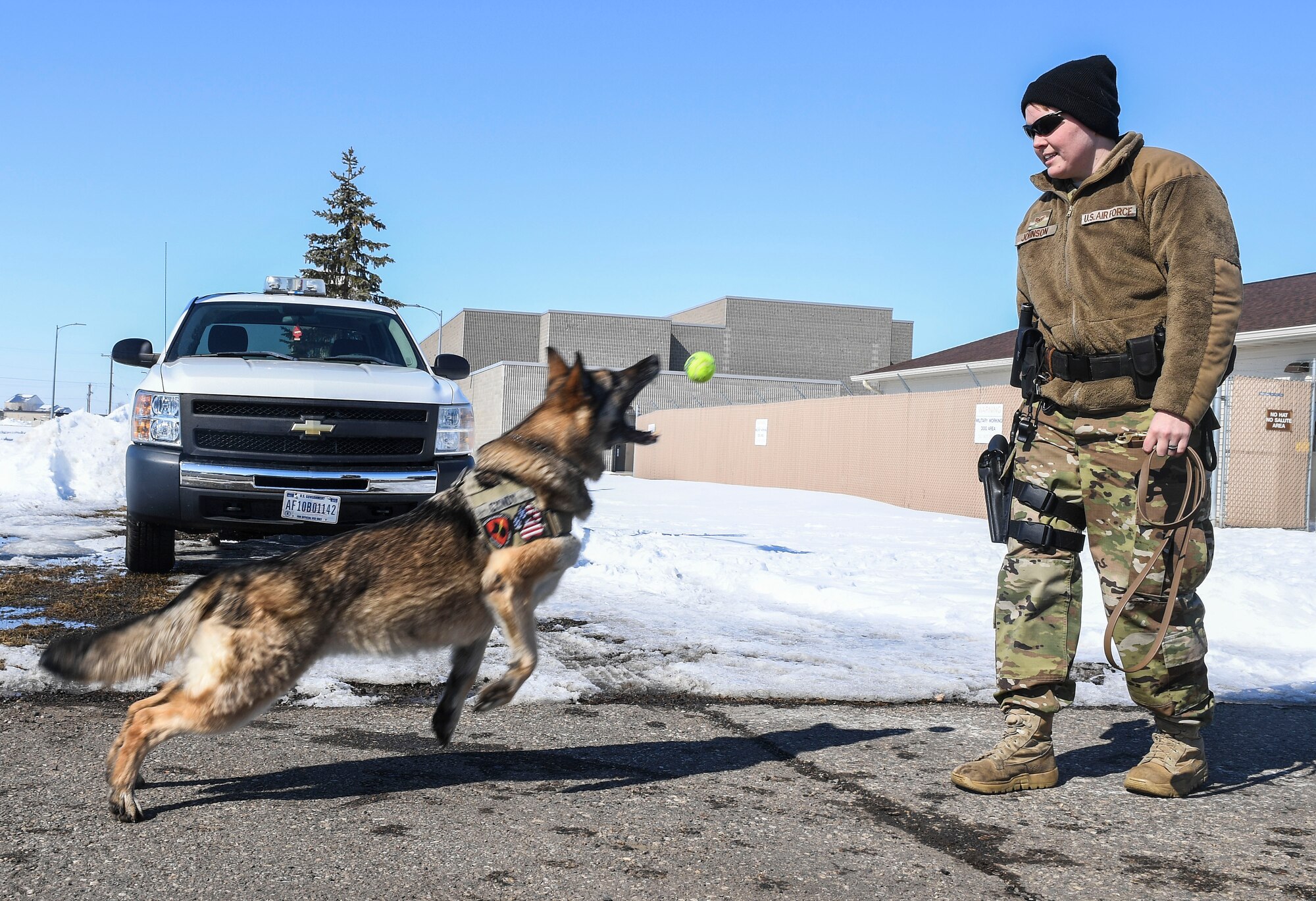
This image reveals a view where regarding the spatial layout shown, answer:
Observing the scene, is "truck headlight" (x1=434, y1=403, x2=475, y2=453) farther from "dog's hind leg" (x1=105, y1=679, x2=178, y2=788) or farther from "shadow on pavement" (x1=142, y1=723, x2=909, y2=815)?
"dog's hind leg" (x1=105, y1=679, x2=178, y2=788)

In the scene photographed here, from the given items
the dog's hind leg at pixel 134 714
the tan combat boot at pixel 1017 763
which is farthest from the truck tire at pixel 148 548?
the tan combat boot at pixel 1017 763

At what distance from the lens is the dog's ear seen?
153 inches

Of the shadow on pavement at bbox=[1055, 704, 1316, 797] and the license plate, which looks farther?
the license plate

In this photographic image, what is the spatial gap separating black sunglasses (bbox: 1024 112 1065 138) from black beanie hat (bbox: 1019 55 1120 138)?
24mm

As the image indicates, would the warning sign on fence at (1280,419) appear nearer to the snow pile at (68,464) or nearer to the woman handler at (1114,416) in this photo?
the woman handler at (1114,416)

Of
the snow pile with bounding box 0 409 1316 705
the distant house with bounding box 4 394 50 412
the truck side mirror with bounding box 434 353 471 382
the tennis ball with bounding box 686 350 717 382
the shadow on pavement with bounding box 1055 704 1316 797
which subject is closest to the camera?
the shadow on pavement with bounding box 1055 704 1316 797

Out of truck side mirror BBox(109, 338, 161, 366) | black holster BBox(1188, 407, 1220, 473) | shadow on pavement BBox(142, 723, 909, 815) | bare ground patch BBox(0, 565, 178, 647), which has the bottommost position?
shadow on pavement BBox(142, 723, 909, 815)

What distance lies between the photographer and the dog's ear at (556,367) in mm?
3881

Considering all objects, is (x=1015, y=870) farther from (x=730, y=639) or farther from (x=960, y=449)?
(x=960, y=449)

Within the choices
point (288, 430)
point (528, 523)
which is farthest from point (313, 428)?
point (528, 523)

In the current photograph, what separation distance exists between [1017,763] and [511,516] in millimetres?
1887

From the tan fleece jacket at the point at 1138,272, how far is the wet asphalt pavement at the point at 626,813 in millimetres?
1346

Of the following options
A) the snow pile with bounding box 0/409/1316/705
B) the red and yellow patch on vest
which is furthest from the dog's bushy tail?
the red and yellow patch on vest

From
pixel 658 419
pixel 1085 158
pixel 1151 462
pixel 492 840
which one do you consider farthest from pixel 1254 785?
pixel 658 419
